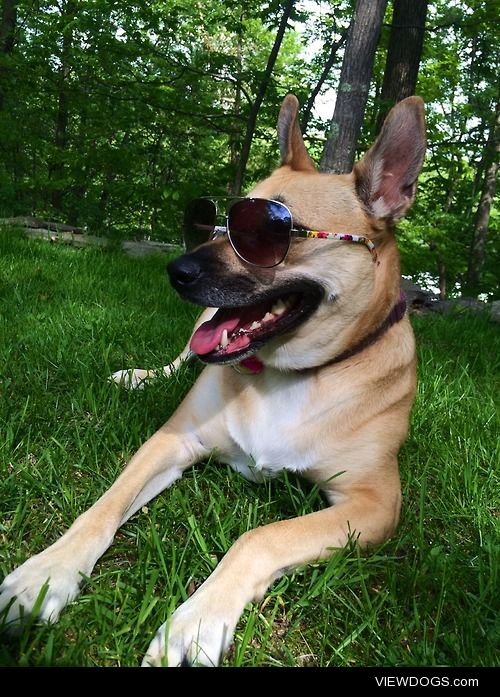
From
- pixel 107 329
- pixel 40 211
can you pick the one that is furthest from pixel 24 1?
pixel 107 329

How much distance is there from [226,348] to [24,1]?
902 centimetres

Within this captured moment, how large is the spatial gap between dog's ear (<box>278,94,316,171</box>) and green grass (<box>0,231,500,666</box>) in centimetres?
131

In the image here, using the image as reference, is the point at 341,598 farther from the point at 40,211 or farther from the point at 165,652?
the point at 40,211

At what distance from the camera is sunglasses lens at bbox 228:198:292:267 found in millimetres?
2043

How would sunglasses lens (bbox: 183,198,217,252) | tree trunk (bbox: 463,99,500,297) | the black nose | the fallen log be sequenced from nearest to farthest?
the black nose, sunglasses lens (bbox: 183,198,217,252), the fallen log, tree trunk (bbox: 463,99,500,297)

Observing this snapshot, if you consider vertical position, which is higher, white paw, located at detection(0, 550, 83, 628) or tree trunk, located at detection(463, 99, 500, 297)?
tree trunk, located at detection(463, 99, 500, 297)

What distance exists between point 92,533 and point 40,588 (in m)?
0.24

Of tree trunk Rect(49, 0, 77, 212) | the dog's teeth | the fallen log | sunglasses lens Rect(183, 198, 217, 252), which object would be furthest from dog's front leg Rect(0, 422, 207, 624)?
tree trunk Rect(49, 0, 77, 212)

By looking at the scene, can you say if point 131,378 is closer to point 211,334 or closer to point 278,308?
point 211,334

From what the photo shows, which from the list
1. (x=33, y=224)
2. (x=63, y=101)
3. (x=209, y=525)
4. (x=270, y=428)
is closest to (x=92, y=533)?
(x=209, y=525)

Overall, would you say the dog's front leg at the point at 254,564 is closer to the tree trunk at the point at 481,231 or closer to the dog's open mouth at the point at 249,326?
the dog's open mouth at the point at 249,326

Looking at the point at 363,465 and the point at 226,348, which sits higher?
the point at 226,348

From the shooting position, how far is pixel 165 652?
4.39 feet

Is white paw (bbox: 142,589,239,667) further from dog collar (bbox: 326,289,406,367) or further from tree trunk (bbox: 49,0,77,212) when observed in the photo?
tree trunk (bbox: 49,0,77,212)
